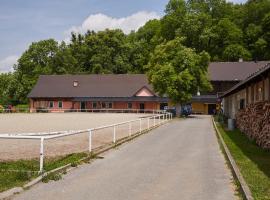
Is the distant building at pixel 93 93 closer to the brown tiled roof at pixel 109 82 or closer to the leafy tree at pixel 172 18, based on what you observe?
the brown tiled roof at pixel 109 82

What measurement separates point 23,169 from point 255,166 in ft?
21.0

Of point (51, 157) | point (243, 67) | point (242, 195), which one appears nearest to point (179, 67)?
point (243, 67)

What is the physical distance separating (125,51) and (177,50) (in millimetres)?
41161

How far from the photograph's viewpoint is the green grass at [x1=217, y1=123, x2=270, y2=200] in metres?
9.51

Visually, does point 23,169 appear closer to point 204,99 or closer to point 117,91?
point 204,99

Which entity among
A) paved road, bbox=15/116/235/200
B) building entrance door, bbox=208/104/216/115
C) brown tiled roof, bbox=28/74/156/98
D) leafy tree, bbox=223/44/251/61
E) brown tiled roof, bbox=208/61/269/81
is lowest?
paved road, bbox=15/116/235/200

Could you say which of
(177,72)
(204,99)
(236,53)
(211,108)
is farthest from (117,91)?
(236,53)

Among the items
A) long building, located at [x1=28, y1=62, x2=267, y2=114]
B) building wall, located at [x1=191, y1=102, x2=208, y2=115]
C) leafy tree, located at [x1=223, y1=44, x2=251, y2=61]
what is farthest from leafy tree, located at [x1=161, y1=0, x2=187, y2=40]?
building wall, located at [x1=191, y1=102, x2=208, y2=115]

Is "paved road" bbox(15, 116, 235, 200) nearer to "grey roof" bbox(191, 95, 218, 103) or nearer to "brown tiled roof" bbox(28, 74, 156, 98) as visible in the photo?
"grey roof" bbox(191, 95, 218, 103)

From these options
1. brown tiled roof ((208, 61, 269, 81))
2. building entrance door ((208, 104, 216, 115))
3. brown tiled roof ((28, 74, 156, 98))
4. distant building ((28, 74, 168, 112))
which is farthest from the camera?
brown tiled roof ((28, 74, 156, 98))

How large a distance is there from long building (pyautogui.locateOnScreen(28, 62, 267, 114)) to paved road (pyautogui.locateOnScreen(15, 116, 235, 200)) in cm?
6295

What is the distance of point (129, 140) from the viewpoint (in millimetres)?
22703

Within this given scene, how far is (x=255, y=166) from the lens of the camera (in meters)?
13.1

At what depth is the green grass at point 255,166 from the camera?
9.51 m
